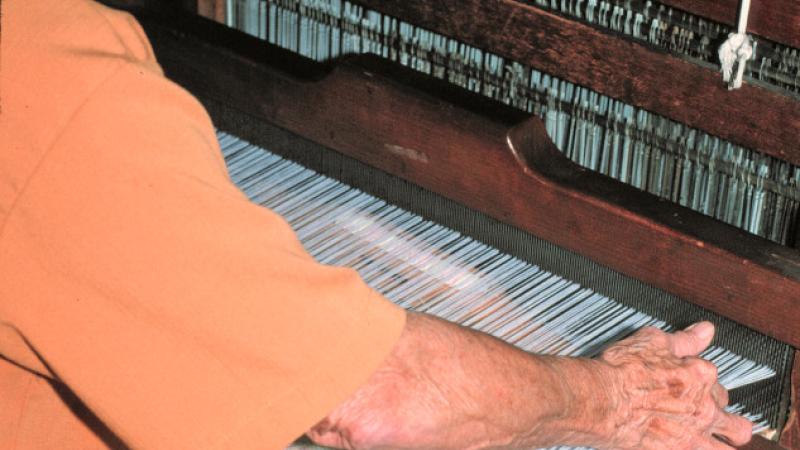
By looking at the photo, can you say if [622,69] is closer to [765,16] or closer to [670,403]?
[765,16]

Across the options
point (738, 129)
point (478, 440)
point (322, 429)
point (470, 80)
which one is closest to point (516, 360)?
point (478, 440)

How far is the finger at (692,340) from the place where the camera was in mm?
1607

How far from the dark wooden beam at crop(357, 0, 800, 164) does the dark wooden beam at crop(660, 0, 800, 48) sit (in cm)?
7

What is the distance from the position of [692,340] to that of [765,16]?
1.43 ft

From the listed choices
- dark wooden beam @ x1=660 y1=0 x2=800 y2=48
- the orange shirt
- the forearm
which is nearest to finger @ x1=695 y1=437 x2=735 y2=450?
the forearm

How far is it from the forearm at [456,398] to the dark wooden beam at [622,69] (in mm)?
382

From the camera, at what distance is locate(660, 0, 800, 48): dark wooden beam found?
1.42 meters

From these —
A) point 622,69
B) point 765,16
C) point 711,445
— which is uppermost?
point 765,16

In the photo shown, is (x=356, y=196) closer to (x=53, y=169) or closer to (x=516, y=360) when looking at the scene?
(x=516, y=360)

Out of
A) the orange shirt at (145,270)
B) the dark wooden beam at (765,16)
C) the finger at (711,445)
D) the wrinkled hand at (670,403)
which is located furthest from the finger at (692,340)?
the orange shirt at (145,270)

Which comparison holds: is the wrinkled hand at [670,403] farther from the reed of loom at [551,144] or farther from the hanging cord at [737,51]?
the hanging cord at [737,51]

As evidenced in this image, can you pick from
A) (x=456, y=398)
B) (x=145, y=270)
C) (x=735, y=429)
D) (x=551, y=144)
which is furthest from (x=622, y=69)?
(x=145, y=270)

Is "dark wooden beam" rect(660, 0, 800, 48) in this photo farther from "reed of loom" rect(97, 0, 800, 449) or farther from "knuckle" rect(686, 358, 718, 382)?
"knuckle" rect(686, 358, 718, 382)

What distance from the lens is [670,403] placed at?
1565 mm
